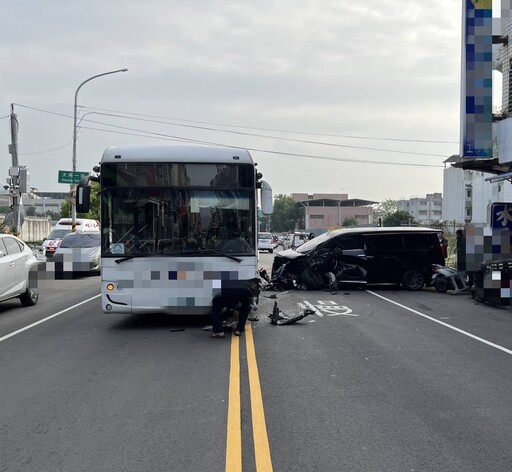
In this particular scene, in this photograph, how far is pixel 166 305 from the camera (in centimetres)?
950

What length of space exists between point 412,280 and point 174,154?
1031 centimetres

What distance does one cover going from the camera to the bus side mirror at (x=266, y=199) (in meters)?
10.4

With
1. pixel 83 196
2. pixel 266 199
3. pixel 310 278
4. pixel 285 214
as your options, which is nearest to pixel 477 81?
pixel 310 278

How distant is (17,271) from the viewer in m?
12.4

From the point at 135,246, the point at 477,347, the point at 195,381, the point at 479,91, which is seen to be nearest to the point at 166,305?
the point at 135,246

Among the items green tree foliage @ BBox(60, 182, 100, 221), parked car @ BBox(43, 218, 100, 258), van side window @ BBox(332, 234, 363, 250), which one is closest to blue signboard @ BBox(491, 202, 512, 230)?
van side window @ BBox(332, 234, 363, 250)

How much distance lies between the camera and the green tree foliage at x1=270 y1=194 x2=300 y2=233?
12862 cm

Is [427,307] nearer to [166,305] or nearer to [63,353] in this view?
[166,305]

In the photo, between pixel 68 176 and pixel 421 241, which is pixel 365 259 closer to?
pixel 421 241

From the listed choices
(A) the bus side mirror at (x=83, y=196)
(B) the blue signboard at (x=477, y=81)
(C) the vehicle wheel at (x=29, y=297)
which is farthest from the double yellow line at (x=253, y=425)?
(B) the blue signboard at (x=477, y=81)

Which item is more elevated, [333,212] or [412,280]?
[333,212]

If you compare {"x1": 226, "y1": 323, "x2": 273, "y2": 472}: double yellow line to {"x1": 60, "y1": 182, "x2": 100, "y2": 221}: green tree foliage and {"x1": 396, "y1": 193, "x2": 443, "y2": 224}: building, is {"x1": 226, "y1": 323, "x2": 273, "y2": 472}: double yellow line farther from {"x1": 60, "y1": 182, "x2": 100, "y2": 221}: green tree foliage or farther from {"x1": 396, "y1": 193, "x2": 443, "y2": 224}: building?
{"x1": 396, "y1": 193, "x2": 443, "y2": 224}: building

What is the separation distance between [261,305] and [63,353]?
20.2 feet

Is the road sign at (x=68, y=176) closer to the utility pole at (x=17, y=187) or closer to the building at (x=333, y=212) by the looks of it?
the utility pole at (x=17, y=187)
